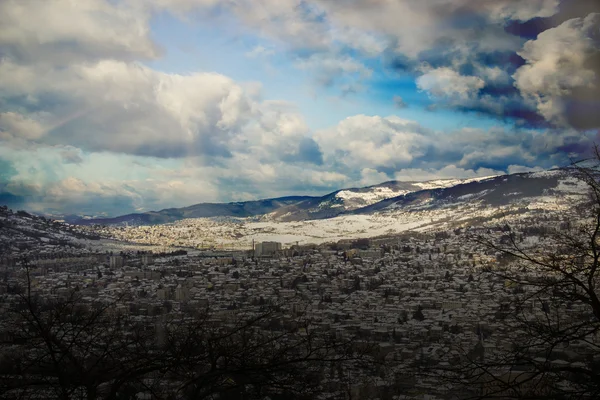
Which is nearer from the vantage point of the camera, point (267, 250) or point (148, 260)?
point (148, 260)

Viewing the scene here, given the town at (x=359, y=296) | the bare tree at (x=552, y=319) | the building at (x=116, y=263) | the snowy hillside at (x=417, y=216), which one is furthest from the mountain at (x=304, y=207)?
the bare tree at (x=552, y=319)

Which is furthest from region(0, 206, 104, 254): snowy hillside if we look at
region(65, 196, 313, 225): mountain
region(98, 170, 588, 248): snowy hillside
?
region(65, 196, 313, 225): mountain

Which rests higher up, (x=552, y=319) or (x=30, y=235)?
(x=30, y=235)

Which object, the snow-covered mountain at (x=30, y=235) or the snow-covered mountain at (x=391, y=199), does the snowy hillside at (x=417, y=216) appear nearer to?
the snow-covered mountain at (x=391, y=199)

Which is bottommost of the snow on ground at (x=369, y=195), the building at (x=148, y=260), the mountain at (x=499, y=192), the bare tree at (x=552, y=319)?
the building at (x=148, y=260)

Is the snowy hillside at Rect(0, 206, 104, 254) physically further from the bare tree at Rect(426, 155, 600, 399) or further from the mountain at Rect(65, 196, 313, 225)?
the mountain at Rect(65, 196, 313, 225)

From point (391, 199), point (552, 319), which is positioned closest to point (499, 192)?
point (391, 199)

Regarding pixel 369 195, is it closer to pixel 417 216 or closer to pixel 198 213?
pixel 198 213

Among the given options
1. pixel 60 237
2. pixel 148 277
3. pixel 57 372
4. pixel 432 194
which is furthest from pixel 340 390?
pixel 432 194

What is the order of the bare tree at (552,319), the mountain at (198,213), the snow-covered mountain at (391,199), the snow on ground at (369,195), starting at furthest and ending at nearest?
the snow on ground at (369,195) < the mountain at (198,213) < the snow-covered mountain at (391,199) < the bare tree at (552,319)

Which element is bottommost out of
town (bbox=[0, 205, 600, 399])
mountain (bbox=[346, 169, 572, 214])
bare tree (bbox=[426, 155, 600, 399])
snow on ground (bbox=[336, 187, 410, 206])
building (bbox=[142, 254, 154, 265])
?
town (bbox=[0, 205, 600, 399])

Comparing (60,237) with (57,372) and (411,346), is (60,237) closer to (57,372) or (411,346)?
(411,346)
